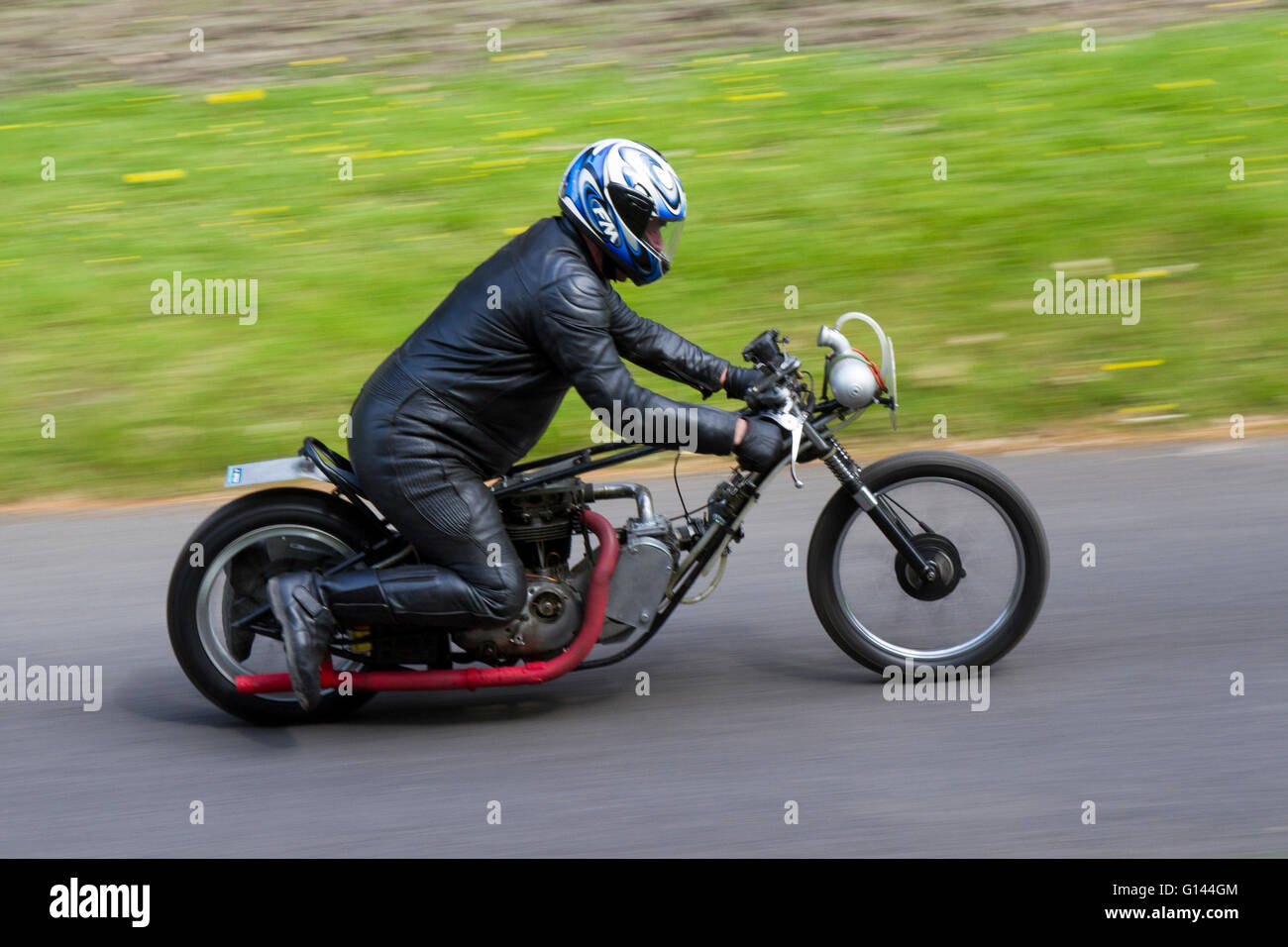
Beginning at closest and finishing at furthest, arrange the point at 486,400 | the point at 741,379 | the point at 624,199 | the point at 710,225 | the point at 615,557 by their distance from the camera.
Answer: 1. the point at 624,199
2. the point at 486,400
3. the point at 615,557
4. the point at 741,379
5. the point at 710,225

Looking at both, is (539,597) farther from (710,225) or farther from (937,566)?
(710,225)

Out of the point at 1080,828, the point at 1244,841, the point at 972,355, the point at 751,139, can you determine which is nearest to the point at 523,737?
the point at 1080,828

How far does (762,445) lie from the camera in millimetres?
4742

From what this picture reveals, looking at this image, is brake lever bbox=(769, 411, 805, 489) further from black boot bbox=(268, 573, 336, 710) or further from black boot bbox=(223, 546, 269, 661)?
black boot bbox=(223, 546, 269, 661)

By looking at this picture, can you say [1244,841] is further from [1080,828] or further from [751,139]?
[751,139]

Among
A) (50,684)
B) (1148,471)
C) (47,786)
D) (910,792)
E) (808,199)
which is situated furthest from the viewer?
(808,199)

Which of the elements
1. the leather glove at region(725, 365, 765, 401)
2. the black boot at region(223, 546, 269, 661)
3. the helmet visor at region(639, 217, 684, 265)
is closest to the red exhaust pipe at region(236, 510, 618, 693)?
the black boot at region(223, 546, 269, 661)

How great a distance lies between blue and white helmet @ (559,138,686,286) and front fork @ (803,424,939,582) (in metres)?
0.78

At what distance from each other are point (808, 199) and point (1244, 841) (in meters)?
6.48

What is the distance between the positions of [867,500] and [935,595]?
398mm

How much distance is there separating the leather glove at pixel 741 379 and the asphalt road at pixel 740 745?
102cm

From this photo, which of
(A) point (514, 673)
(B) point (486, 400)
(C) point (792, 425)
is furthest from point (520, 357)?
(A) point (514, 673)

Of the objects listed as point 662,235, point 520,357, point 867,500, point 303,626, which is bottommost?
point 303,626
